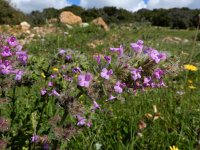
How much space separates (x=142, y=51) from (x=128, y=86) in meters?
0.19

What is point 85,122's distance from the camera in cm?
→ 259

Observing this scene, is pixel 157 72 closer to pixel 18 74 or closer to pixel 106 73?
pixel 106 73

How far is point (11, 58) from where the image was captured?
2311 mm

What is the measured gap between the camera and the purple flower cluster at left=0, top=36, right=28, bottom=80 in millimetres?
2223

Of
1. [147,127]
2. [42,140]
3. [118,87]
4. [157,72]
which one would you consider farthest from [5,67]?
[147,127]

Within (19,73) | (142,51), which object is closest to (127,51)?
(142,51)

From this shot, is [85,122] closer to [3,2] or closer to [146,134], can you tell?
[146,134]

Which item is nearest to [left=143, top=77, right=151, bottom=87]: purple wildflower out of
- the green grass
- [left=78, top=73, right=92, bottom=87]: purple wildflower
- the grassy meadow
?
the grassy meadow

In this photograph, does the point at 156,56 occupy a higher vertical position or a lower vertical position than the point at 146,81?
higher

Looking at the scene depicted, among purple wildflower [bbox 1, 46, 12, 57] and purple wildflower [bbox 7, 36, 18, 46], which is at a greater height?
purple wildflower [bbox 7, 36, 18, 46]

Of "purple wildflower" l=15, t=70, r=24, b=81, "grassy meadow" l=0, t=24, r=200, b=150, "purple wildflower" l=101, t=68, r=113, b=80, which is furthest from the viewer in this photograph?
"grassy meadow" l=0, t=24, r=200, b=150

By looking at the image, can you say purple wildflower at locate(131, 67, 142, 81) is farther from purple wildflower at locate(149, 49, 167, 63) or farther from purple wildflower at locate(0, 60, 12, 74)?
purple wildflower at locate(0, 60, 12, 74)

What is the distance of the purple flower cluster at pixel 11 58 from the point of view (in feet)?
7.29

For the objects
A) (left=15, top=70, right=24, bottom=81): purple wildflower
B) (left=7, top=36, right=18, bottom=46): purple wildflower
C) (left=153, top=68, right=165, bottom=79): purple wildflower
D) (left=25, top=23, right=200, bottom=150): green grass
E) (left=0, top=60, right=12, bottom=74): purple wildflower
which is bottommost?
(left=25, top=23, right=200, bottom=150): green grass
